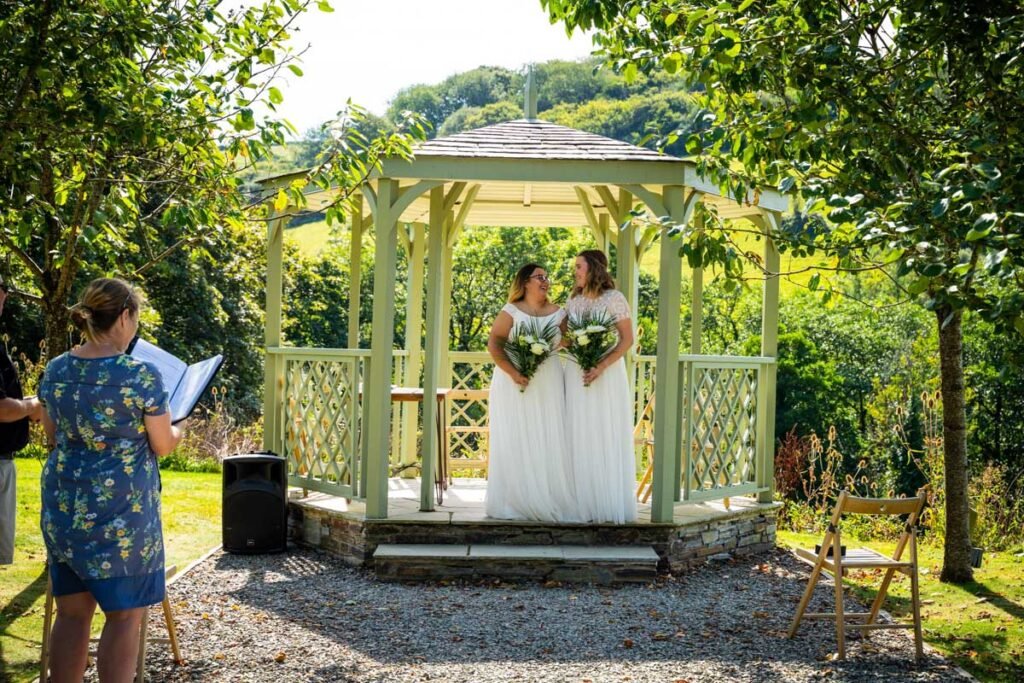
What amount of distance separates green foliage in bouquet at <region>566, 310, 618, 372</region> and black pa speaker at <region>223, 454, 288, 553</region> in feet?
8.43

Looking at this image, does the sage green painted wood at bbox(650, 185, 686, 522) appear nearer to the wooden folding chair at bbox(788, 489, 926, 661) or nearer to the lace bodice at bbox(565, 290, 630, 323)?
the lace bodice at bbox(565, 290, 630, 323)

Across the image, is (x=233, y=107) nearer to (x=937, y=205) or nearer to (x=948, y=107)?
(x=937, y=205)

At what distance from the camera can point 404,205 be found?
8227mm

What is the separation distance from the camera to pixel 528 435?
8.34 meters

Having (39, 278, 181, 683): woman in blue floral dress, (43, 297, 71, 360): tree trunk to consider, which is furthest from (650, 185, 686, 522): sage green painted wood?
(39, 278, 181, 683): woman in blue floral dress

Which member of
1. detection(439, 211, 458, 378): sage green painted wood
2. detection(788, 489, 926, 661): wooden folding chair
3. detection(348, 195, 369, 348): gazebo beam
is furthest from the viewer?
detection(439, 211, 458, 378): sage green painted wood

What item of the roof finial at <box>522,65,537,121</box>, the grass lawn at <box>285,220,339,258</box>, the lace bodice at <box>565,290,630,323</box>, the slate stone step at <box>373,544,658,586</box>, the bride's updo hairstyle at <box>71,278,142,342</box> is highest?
the grass lawn at <box>285,220,339,258</box>

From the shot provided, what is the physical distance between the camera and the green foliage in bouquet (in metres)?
8.13

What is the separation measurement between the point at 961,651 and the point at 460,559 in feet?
11.0

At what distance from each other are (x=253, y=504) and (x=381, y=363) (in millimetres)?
1600

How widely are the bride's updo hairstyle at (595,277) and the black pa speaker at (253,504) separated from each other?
2.83 metres

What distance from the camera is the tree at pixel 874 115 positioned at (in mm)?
4766

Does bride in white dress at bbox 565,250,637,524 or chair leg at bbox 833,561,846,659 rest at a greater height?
bride in white dress at bbox 565,250,637,524

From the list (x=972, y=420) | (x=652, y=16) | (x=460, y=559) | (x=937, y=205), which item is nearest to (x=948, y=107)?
(x=652, y=16)
